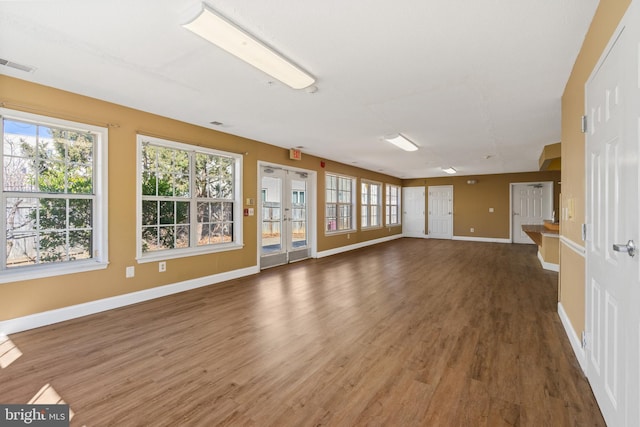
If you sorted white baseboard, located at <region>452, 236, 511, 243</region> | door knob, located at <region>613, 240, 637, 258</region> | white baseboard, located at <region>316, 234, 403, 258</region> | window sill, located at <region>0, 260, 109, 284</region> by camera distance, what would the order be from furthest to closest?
white baseboard, located at <region>452, 236, 511, 243</region>
white baseboard, located at <region>316, 234, 403, 258</region>
window sill, located at <region>0, 260, 109, 284</region>
door knob, located at <region>613, 240, 637, 258</region>

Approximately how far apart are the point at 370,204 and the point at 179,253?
6.43 metres

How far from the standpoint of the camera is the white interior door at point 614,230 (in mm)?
1196

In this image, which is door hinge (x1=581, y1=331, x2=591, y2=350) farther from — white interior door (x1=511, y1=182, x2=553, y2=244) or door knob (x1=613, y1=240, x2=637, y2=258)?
white interior door (x1=511, y1=182, x2=553, y2=244)

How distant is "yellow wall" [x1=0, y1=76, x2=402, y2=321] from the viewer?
2.82 m

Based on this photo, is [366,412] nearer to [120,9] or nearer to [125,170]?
[120,9]

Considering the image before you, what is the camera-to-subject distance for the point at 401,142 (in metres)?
5.22

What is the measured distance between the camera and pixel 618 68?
1.39 metres

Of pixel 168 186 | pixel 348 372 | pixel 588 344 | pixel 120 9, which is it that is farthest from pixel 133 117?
pixel 588 344

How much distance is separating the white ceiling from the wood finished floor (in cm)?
243

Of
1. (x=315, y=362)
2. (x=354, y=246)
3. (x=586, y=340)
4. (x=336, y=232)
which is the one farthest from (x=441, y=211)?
(x=315, y=362)

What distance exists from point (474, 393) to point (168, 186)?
415 cm

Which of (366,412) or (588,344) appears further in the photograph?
(588,344)

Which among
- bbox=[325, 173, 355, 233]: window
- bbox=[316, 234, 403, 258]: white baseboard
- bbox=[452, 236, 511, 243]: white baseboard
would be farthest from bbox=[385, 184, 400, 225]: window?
bbox=[325, 173, 355, 233]: window

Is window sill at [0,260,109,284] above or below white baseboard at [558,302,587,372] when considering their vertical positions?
above
